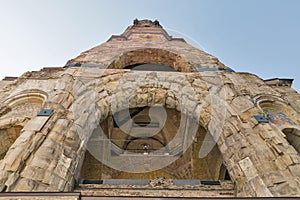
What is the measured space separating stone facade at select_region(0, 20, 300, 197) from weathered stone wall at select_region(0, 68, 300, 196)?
0.06 feet

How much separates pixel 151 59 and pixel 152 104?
5.05 metres

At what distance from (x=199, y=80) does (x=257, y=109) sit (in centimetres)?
229

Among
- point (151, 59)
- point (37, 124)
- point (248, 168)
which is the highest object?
point (151, 59)

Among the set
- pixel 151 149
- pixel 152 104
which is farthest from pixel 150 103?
pixel 151 149

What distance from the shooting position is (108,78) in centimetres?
823

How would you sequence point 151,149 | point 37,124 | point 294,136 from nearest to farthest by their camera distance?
1. point 37,124
2. point 294,136
3. point 151,149

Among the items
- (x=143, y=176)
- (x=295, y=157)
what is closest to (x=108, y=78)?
(x=143, y=176)

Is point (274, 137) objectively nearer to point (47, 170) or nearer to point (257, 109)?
point (257, 109)

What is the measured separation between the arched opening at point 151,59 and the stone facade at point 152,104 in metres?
0.94

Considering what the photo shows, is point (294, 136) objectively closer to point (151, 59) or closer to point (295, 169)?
point (295, 169)

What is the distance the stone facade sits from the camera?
14.7 feet

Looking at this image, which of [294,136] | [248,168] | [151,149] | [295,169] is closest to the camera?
[295,169]

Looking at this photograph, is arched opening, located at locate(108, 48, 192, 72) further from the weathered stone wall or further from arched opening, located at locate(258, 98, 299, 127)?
arched opening, located at locate(258, 98, 299, 127)

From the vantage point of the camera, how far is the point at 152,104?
322 inches
